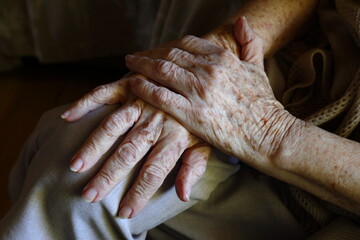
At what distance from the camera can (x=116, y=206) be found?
719 mm

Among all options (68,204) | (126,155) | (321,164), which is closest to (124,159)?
(126,155)

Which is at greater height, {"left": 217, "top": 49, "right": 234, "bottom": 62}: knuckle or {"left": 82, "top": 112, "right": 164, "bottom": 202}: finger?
{"left": 217, "top": 49, "right": 234, "bottom": 62}: knuckle

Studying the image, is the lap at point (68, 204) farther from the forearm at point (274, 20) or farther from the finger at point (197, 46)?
the forearm at point (274, 20)

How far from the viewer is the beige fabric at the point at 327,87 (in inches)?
30.5

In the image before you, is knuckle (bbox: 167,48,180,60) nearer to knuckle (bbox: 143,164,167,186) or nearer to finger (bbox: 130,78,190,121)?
finger (bbox: 130,78,190,121)

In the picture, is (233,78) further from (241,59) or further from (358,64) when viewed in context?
(358,64)

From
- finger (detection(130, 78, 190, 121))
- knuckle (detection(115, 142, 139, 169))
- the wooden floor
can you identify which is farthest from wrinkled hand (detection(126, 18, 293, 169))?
the wooden floor

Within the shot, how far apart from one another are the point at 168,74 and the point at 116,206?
0.89 feet

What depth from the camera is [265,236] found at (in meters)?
0.81

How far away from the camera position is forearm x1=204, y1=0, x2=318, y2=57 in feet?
3.09

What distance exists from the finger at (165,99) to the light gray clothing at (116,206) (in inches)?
3.2

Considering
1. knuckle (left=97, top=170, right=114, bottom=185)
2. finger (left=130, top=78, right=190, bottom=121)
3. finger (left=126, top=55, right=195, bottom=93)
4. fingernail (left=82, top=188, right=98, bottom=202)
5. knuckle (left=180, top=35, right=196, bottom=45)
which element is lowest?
fingernail (left=82, top=188, right=98, bottom=202)

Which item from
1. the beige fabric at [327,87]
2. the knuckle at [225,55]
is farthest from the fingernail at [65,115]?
the beige fabric at [327,87]

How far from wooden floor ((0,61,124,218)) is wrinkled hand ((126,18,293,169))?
102 cm
